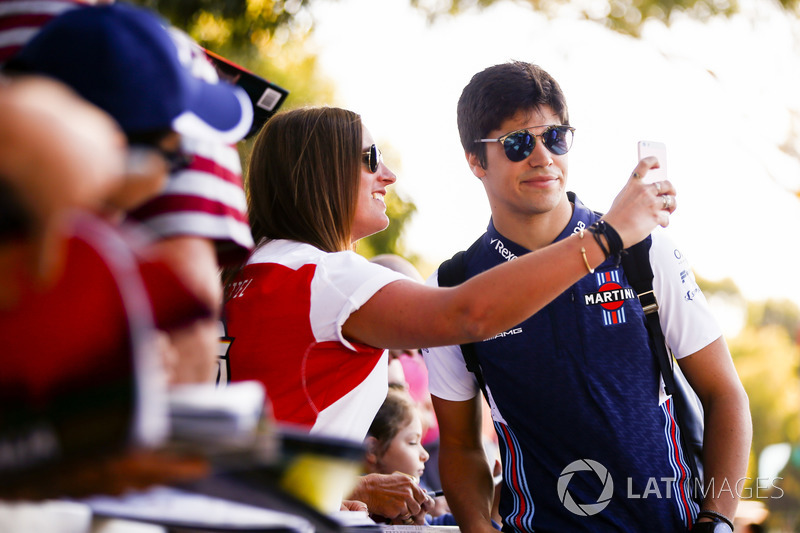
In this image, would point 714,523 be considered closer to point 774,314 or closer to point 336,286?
point 336,286

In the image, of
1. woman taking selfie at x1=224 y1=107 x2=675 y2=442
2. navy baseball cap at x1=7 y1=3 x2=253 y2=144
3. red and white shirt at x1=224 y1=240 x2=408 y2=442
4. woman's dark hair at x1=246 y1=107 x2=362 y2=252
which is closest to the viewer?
navy baseball cap at x1=7 y1=3 x2=253 y2=144

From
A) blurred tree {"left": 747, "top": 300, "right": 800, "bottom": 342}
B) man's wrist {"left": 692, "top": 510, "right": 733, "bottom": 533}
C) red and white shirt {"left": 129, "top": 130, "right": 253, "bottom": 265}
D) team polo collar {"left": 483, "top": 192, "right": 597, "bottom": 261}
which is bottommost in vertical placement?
man's wrist {"left": 692, "top": 510, "right": 733, "bottom": 533}

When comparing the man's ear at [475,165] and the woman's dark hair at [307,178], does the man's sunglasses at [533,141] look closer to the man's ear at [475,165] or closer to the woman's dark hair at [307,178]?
the man's ear at [475,165]

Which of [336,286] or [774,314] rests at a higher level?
[774,314]

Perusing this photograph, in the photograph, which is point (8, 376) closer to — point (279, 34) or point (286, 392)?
point (286, 392)

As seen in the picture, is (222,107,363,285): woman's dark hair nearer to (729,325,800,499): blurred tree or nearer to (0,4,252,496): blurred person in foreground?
(0,4,252,496): blurred person in foreground

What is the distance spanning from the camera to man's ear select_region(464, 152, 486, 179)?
3.64 meters

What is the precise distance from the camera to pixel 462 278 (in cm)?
329

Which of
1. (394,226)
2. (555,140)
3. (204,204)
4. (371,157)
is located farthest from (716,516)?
(394,226)

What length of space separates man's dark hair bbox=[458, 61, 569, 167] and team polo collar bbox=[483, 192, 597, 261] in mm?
391

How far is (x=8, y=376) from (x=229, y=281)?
4.97ft

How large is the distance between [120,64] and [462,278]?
235cm

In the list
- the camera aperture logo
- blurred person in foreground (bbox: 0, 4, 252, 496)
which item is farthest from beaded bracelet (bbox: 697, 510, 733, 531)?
blurred person in foreground (bbox: 0, 4, 252, 496)

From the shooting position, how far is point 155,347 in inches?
37.0
